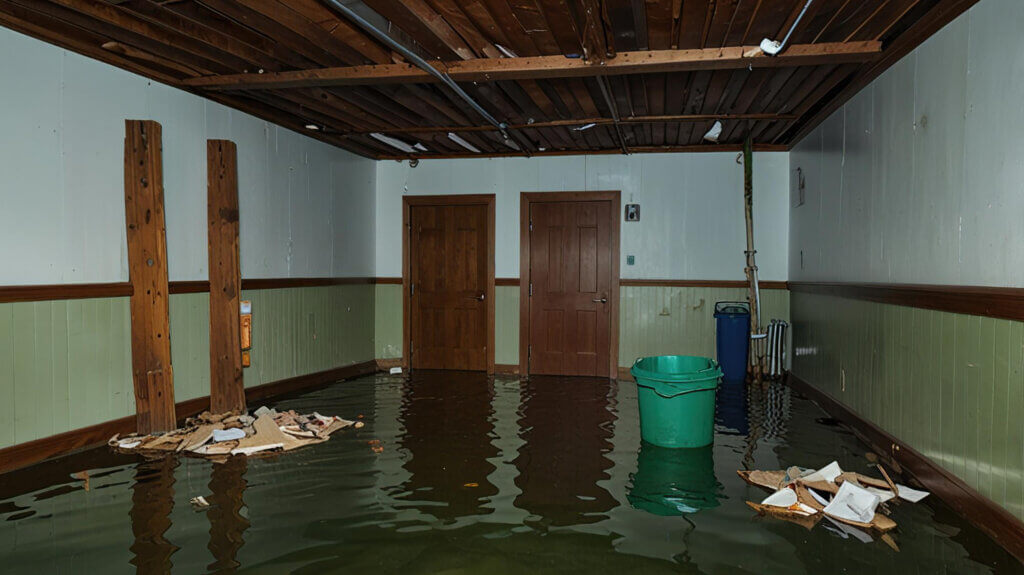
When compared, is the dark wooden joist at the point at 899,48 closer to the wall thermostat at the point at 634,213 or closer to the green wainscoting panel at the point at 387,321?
the wall thermostat at the point at 634,213

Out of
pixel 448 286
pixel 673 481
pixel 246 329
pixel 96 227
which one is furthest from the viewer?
pixel 448 286

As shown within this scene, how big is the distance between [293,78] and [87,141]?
1.46m

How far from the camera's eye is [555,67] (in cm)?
450

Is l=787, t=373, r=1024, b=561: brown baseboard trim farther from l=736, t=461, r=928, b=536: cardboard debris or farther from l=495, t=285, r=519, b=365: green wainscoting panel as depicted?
l=495, t=285, r=519, b=365: green wainscoting panel

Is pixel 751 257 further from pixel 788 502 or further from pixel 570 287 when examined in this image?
pixel 788 502

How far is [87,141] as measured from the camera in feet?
14.3

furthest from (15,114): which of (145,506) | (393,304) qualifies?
(393,304)

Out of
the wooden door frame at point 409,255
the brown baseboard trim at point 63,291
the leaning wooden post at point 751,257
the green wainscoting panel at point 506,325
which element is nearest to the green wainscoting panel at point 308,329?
the wooden door frame at point 409,255

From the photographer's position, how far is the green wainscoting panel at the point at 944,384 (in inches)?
111

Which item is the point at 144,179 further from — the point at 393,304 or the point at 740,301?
the point at 740,301

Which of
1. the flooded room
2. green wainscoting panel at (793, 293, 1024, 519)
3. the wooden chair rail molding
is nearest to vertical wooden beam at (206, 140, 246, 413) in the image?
the flooded room

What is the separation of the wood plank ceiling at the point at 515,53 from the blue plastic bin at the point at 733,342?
207 centimetres

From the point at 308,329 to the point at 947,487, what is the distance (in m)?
5.69

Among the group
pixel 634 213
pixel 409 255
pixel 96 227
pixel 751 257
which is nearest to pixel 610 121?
pixel 634 213
